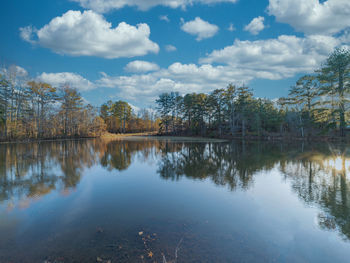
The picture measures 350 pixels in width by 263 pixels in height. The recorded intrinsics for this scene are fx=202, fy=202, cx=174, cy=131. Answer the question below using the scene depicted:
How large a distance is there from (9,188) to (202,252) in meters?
7.81

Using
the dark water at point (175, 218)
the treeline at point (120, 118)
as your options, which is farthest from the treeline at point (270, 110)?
the dark water at point (175, 218)

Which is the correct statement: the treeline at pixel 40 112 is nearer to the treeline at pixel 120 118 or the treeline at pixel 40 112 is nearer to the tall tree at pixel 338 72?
the treeline at pixel 120 118

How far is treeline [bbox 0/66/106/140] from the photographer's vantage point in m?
30.2

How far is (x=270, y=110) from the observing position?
42.2m

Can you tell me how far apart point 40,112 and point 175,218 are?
1557 inches

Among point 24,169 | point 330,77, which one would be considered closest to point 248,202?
point 24,169

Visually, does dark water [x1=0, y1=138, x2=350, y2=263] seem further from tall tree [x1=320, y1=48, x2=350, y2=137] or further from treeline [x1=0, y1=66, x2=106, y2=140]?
treeline [x1=0, y1=66, x2=106, y2=140]

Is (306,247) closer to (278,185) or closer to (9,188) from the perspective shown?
(278,185)

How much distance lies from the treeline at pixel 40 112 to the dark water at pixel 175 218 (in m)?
26.7

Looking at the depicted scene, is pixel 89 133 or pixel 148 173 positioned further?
pixel 89 133

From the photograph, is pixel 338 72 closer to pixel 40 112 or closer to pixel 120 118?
pixel 40 112

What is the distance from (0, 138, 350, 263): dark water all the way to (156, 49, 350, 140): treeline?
20.7m

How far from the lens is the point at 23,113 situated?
1293 inches

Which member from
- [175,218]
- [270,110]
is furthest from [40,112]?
[270,110]
